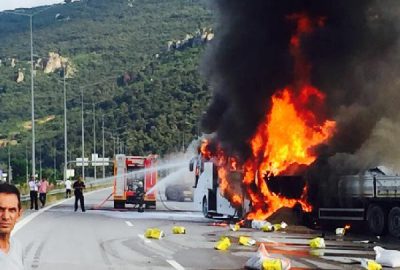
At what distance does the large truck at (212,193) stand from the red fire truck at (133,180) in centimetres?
745

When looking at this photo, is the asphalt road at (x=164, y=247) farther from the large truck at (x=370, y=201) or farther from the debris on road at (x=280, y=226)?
the large truck at (x=370, y=201)

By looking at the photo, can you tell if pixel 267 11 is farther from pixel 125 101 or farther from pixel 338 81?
pixel 125 101

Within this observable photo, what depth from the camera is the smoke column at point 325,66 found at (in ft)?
97.9

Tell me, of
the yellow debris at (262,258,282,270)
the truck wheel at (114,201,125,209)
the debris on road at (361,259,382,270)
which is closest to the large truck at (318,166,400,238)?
the debris on road at (361,259,382,270)

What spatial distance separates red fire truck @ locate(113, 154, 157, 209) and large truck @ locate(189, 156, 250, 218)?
7445mm

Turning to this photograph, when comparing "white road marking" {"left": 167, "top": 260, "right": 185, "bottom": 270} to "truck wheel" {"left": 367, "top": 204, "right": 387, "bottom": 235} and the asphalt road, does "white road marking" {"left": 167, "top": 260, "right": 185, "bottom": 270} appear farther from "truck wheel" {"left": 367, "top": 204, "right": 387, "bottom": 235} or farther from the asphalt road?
"truck wheel" {"left": 367, "top": 204, "right": 387, "bottom": 235}

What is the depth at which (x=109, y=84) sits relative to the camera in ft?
473

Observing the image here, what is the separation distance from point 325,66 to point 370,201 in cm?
886

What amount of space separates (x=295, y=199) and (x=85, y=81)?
13116cm

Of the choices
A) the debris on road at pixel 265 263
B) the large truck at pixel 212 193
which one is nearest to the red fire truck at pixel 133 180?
the large truck at pixel 212 193

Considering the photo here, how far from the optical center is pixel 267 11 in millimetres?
31641

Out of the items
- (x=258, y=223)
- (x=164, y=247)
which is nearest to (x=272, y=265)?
(x=164, y=247)

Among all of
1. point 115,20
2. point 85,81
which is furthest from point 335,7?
point 115,20

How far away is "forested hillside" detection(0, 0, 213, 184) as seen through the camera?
113 m
